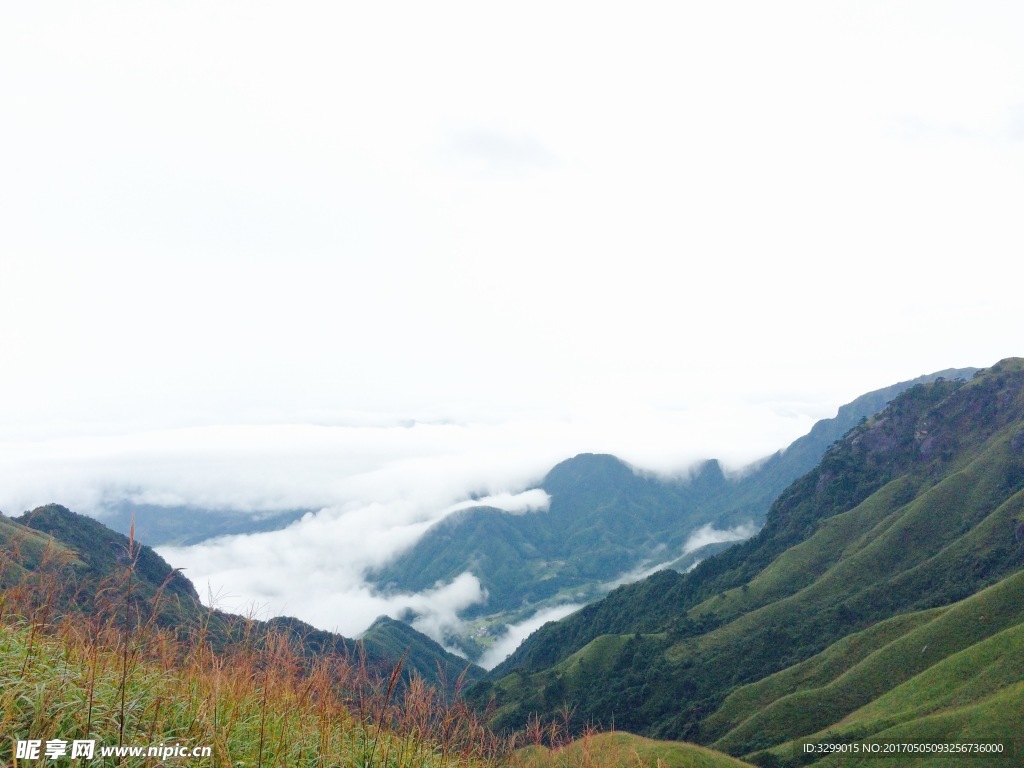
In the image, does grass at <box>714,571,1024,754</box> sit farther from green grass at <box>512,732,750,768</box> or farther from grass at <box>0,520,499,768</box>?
grass at <box>0,520,499,768</box>

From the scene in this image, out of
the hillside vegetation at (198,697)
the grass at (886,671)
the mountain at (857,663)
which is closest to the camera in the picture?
the hillside vegetation at (198,697)

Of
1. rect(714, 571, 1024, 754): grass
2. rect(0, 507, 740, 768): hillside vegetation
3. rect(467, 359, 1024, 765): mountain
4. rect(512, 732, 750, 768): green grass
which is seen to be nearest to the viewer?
rect(0, 507, 740, 768): hillside vegetation

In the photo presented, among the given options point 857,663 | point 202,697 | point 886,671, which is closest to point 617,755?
point 202,697

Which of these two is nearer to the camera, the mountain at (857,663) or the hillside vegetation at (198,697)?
the hillside vegetation at (198,697)

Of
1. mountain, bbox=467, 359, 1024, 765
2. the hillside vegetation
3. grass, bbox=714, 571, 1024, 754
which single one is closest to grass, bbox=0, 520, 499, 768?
the hillside vegetation

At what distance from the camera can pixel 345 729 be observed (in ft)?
27.1

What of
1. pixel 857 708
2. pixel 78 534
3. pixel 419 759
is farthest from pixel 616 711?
pixel 419 759

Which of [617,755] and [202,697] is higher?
[202,697]

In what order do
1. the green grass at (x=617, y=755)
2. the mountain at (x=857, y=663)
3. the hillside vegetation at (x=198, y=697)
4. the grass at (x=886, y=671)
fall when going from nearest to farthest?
the hillside vegetation at (x=198, y=697) → the green grass at (x=617, y=755) → the mountain at (x=857, y=663) → the grass at (x=886, y=671)

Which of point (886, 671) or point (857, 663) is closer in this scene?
point (886, 671)

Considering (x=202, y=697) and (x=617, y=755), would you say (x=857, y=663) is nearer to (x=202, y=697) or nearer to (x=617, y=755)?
(x=617, y=755)

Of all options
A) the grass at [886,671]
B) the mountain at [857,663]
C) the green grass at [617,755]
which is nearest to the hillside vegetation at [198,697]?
the green grass at [617,755]

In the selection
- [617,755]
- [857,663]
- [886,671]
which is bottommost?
[857,663]

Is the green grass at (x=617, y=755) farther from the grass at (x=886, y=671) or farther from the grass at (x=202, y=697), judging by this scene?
the grass at (x=886, y=671)
